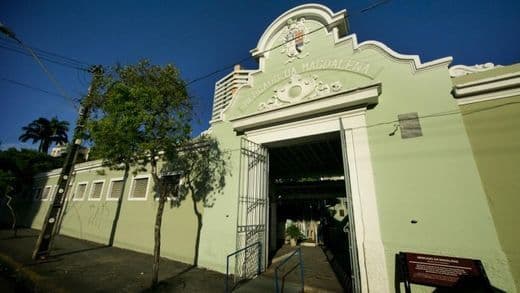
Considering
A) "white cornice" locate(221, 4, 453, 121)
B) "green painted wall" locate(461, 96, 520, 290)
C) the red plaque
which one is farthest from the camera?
"white cornice" locate(221, 4, 453, 121)

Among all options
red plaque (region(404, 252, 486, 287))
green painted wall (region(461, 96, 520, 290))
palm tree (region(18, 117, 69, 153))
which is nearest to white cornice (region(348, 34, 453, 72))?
green painted wall (region(461, 96, 520, 290))

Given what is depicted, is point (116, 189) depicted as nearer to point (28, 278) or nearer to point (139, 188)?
point (139, 188)

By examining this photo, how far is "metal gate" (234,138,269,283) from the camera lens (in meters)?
5.70

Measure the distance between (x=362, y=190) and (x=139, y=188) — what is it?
9199 mm

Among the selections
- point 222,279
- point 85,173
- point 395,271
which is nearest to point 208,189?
point 222,279

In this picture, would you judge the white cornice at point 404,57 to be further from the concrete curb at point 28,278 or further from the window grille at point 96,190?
the window grille at point 96,190

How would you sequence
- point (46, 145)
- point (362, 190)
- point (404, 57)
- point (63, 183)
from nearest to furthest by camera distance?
point (362, 190) < point (404, 57) < point (63, 183) < point (46, 145)

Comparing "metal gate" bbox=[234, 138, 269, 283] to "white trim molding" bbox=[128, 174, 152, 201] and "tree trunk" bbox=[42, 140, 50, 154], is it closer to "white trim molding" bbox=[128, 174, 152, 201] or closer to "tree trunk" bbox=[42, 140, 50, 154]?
"white trim molding" bbox=[128, 174, 152, 201]

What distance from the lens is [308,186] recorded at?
456 inches

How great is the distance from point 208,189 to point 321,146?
173 inches

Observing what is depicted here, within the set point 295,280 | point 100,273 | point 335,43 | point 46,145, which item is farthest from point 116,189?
point 46,145

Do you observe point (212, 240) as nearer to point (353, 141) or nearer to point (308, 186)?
point (353, 141)

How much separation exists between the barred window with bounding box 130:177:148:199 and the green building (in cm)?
111

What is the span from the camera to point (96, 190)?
1218cm
